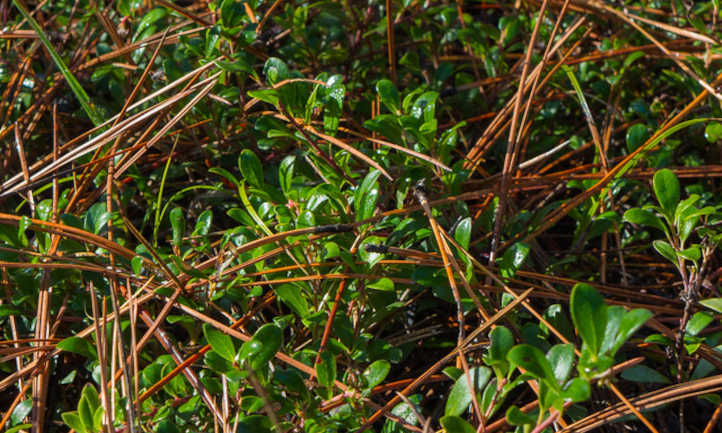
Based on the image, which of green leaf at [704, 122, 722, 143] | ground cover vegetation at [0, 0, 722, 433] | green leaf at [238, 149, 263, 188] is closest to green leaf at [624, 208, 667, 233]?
ground cover vegetation at [0, 0, 722, 433]

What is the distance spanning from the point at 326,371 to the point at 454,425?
277mm

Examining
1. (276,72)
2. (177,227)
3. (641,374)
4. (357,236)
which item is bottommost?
(641,374)

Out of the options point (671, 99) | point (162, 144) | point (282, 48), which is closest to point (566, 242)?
point (671, 99)

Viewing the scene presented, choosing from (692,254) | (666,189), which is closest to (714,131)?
(666,189)

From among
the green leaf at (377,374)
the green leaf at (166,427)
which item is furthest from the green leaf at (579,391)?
the green leaf at (166,427)

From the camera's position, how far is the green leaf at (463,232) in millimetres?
1540

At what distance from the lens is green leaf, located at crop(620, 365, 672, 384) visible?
1.43 meters

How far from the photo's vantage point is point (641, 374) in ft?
4.72

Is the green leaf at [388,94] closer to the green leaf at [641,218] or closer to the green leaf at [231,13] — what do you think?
the green leaf at [231,13]

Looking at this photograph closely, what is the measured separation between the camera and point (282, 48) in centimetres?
229

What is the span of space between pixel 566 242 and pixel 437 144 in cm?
63

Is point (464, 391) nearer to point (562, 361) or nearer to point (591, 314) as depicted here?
point (562, 361)

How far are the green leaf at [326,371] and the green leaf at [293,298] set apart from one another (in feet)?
0.62

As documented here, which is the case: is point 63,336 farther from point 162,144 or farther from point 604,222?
point 604,222
